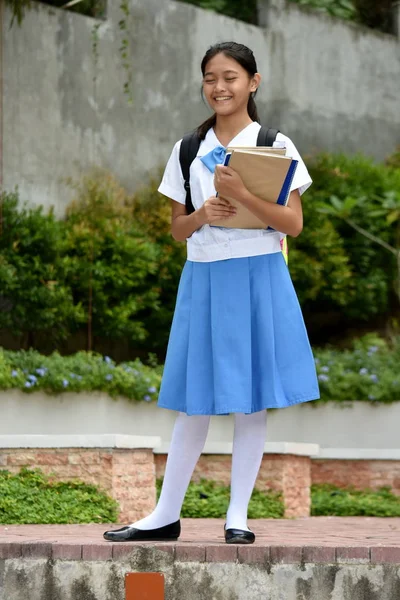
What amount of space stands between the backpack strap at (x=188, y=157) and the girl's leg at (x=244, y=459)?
0.80 m

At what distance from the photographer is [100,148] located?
35.1 ft

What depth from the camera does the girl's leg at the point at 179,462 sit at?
416 centimetres

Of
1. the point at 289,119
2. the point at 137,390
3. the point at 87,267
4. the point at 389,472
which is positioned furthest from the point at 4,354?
the point at 289,119

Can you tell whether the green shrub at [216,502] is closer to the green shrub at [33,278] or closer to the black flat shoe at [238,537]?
the green shrub at [33,278]

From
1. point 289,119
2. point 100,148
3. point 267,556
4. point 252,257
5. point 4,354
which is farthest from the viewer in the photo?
point 289,119

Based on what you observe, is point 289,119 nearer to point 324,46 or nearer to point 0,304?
point 324,46

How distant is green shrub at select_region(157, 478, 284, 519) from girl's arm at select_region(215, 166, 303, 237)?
11.4 ft

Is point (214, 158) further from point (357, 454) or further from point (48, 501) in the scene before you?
point (357, 454)

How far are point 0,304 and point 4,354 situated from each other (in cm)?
134

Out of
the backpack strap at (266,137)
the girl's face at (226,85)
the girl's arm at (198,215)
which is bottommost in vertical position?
the girl's arm at (198,215)

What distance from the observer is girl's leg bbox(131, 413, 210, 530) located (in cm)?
416

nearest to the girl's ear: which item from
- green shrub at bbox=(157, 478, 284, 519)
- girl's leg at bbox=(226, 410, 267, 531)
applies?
girl's leg at bbox=(226, 410, 267, 531)

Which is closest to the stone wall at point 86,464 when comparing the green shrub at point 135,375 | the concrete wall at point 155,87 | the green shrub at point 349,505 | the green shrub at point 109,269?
the green shrub at point 135,375

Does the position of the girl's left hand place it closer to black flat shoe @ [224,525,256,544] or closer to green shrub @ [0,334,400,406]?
black flat shoe @ [224,525,256,544]
